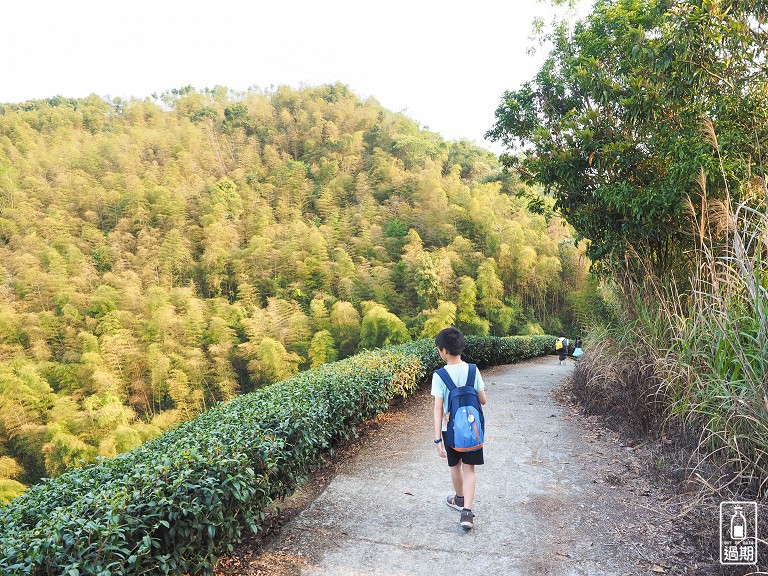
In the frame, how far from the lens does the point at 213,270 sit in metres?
23.5

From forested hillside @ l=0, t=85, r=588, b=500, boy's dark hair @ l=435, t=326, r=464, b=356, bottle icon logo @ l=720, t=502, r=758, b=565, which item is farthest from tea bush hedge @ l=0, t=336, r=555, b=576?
forested hillside @ l=0, t=85, r=588, b=500

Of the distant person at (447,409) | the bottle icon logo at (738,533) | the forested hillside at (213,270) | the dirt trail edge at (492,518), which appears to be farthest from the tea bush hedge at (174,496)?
the forested hillside at (213,270)

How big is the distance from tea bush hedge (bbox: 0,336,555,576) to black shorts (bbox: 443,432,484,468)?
0.86 meters

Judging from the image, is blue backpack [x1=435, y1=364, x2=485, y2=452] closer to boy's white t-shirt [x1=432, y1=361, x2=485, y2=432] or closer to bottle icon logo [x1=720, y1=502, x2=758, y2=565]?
boy's white t-shirt [x1=432, y1=361, x2=485, y2=432]

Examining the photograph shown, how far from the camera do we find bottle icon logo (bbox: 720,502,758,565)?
195 centimetres

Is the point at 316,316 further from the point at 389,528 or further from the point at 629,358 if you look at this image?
the point at 389,528

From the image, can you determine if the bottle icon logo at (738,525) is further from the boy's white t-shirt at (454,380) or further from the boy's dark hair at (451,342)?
the boy's dark hair at (451,342)

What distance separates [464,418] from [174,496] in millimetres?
1323

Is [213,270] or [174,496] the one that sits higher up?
[213,270]

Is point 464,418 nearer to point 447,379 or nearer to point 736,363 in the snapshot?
point 447,379

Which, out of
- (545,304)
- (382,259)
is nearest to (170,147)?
(382,259)

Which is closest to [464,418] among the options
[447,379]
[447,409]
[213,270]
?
[447,409]

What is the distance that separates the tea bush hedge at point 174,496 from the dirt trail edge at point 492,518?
0.30 metres

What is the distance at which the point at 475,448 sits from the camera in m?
2.49
